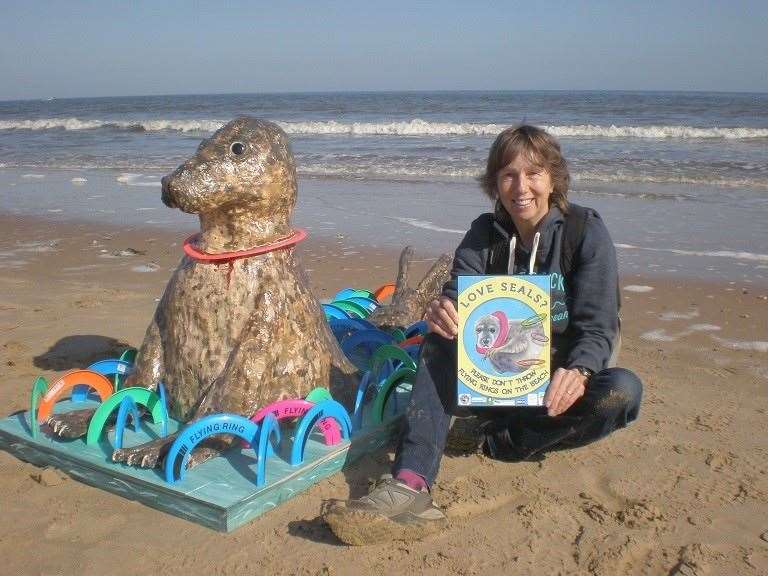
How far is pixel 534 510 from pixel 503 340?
0.72 meters

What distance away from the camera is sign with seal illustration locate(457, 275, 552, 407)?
3154mm

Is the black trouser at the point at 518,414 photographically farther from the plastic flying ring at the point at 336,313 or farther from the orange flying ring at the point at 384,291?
the orange flying ring at the point at 384,291

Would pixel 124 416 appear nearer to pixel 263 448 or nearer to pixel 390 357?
pixel 263 448

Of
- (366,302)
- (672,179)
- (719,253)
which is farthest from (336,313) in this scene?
(672,179)

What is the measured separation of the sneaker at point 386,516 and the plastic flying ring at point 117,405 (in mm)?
1079

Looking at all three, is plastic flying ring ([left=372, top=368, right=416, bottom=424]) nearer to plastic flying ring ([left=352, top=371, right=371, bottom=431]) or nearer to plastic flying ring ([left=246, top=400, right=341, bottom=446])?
plastic flying ring ([left=352, top=371, right=371, bottom=431])

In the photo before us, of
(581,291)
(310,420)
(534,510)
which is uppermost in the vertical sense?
(581,291)

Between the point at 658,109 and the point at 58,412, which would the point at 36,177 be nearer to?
the point at 58,412

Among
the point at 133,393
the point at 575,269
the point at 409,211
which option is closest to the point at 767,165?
the point at 409,211

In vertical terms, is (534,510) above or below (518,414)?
below

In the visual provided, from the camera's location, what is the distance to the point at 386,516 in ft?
9.39

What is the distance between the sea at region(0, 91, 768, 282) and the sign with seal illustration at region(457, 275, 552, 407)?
102 cm

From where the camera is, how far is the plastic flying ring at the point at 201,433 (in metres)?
3.02

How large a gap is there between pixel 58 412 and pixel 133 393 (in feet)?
1.79
